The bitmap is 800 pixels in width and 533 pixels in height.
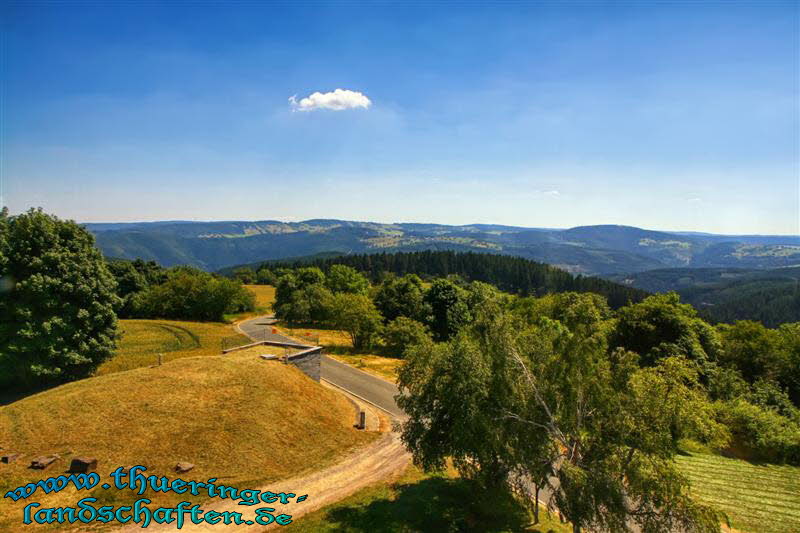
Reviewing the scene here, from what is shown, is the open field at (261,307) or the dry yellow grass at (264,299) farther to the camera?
the dry yellow grass at (264,299)

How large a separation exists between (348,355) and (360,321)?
610cm

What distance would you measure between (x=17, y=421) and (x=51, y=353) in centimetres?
732

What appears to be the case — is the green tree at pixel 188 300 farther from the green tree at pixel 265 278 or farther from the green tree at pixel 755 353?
the green tree at pixel 265 278

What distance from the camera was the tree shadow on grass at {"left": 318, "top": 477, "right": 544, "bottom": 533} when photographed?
1759 centimetres

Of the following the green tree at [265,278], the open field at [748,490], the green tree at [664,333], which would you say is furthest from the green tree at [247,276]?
the open field at [748,490]

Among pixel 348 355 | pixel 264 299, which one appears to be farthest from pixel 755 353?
pixel 264 299

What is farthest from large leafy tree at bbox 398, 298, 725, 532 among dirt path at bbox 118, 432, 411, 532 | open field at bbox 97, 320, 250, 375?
open field at bbox 97, 320, 250, 375

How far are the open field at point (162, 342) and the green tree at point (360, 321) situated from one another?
15.1m

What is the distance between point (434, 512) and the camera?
18781 mm

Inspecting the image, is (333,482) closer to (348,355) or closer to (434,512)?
(434,512)

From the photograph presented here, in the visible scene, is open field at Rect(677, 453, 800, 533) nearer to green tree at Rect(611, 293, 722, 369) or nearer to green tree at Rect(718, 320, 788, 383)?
green tree at Rect(611, 293, 722, 369)

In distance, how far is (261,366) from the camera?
98.2 ft

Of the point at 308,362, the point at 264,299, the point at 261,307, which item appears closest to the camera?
the point at 308,362

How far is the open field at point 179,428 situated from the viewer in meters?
19.9
